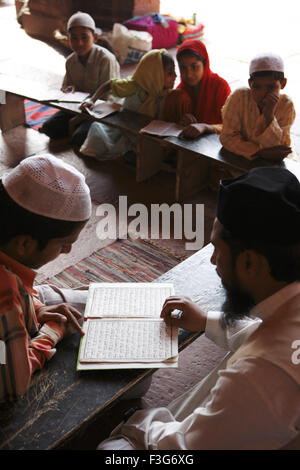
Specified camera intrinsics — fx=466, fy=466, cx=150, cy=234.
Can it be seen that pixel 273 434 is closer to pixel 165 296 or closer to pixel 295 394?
pixel 295 394

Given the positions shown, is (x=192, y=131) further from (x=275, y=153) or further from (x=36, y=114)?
(x=36, y=114)

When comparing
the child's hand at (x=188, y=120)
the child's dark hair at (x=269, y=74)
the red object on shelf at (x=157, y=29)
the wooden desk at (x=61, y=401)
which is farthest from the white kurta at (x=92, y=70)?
the wooden desk at (x=61, y=401)

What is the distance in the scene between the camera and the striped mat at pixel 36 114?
5.04 metres

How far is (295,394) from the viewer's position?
44.1 inches

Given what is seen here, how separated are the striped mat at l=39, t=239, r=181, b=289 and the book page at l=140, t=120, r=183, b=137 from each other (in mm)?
915

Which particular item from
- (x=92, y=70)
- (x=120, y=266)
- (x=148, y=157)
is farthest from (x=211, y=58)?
(x=120, y=266)

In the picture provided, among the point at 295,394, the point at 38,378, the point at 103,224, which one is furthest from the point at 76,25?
the point at 295,394

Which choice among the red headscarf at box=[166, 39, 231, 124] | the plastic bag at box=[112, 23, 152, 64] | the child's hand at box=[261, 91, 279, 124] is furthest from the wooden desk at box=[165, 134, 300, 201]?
the plastic bag at box=[112, 23, 152, 64]

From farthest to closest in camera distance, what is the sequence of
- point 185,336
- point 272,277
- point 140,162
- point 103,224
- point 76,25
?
point 76,25
point 140,162
point 103,224
point 185,336
point 272,277

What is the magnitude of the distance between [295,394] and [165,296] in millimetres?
791

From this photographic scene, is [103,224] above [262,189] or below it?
below

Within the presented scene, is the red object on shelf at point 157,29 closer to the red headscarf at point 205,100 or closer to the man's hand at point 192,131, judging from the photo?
the red headscarf at point 205,100

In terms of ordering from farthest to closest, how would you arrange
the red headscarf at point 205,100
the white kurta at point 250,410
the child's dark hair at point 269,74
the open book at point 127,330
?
the red headscarf at point 205,100, the child's dark hair at point 269,74, the open book at point 127,330, the white kurta at point 250,410

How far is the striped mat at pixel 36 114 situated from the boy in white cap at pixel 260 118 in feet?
7.89
